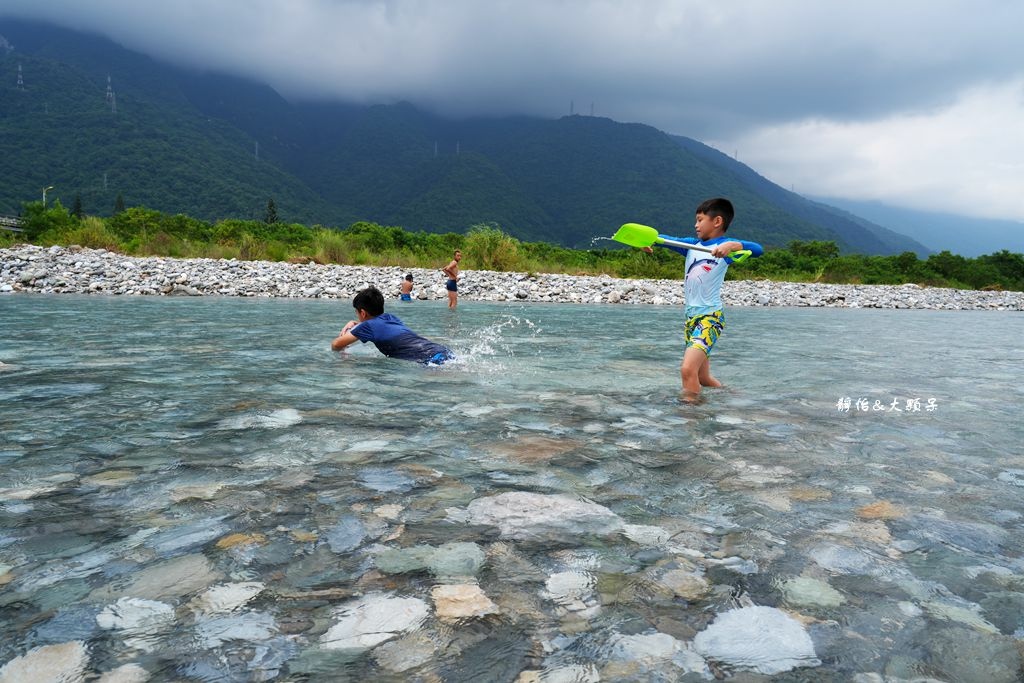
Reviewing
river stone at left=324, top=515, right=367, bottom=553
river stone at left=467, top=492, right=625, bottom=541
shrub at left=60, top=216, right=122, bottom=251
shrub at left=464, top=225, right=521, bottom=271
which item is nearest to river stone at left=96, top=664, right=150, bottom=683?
river stone at left=324, top=515, right=367, bottom=553

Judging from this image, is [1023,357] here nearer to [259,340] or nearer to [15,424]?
[259,340]

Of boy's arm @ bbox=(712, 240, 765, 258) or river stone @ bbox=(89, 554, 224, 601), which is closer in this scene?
river stone @ bbox=(89, 554, 224, 601)

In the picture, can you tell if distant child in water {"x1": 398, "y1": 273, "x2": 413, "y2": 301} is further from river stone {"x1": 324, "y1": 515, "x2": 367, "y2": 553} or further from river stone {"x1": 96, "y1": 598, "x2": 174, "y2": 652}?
river stone {"x1": 96, "y1": 598, "x2": 174, "y2": 652}

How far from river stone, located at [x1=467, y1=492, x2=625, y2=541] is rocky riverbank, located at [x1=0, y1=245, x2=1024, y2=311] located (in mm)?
19584

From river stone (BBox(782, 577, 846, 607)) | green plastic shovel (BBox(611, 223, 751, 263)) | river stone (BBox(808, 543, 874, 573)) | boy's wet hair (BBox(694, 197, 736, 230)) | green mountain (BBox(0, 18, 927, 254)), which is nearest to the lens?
river stone (BBox(782, 577, 846, 607))

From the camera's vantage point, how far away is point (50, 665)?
1.61 metres

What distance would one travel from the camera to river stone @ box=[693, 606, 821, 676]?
1.70 meters

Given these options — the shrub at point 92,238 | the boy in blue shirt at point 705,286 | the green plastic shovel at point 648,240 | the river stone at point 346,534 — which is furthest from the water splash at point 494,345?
the shrub at point 92,238

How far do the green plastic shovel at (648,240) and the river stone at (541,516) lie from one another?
362 centimetres

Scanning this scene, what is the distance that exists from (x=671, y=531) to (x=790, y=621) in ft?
2.36

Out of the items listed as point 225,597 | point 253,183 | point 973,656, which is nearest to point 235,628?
point 225,597

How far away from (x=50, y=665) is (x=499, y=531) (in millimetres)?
1534

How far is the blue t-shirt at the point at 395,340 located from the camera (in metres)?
7.23

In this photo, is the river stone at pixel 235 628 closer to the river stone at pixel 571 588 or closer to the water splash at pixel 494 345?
the river stone at pixel 571 588
